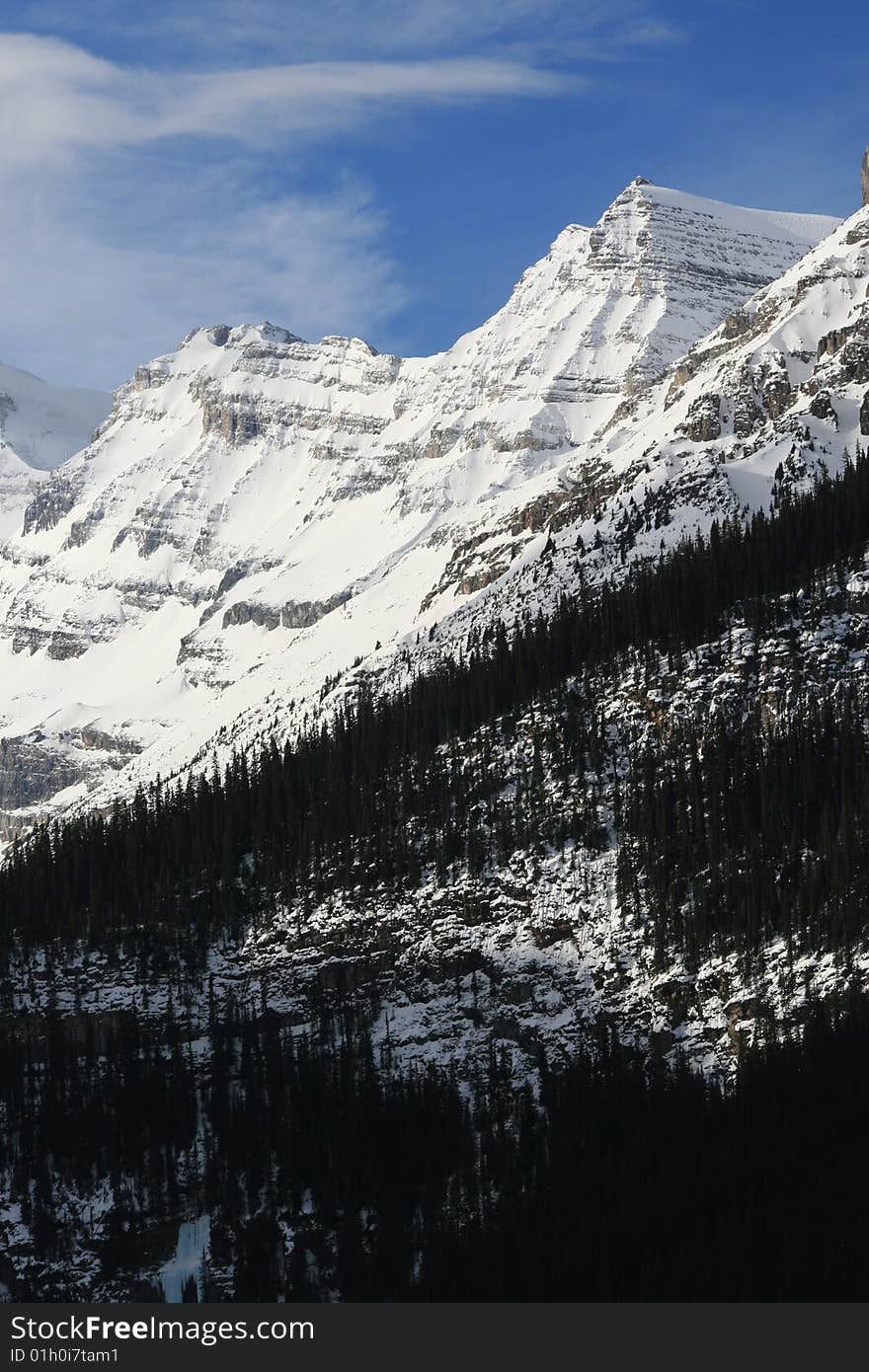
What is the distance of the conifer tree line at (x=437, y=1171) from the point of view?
13538 centimetres

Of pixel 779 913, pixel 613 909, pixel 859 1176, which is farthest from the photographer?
pixel 613 909

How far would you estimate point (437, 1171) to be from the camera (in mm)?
156125

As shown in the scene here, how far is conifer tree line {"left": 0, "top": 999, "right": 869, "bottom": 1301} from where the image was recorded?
444ft

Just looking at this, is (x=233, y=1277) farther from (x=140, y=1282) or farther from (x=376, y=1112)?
(x=376, y=1112)

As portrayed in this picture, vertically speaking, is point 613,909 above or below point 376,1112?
above

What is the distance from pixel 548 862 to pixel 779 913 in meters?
28.5

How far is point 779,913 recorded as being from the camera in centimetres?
17488

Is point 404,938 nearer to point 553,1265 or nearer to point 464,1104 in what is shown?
point 464,1104
